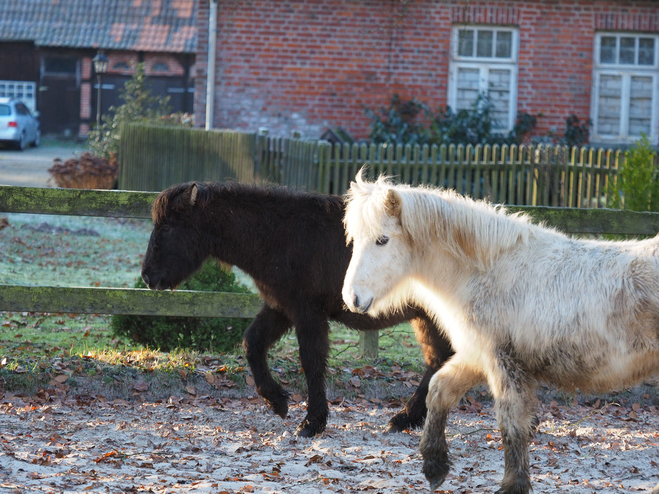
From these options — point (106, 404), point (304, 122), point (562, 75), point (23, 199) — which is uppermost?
point (562, 75)

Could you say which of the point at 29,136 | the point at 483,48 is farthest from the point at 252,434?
the point at 29,136

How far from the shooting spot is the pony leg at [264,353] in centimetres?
506

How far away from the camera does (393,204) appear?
372 cm

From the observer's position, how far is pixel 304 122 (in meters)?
15.6

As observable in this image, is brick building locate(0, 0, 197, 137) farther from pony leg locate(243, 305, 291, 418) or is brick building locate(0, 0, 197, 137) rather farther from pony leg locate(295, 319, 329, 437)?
pony leg locate(295, 319, 329, 437)

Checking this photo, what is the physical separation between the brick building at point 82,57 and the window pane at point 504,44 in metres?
20.3

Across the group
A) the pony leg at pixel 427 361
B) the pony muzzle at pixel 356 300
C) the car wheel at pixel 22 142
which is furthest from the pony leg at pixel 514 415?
the car wheel at pixel 22 142

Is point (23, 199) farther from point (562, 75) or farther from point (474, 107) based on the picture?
point (562, 75)

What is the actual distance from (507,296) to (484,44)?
42.2 ft

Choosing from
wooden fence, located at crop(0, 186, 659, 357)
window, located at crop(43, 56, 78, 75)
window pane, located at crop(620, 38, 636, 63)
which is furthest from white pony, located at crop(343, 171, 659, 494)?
window, located at crop(43, 56, 78, 75)

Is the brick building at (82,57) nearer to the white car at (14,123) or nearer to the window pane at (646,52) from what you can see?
the white car at (14,123)

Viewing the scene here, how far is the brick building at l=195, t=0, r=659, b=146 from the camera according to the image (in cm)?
1533

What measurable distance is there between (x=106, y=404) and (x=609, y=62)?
1363cm

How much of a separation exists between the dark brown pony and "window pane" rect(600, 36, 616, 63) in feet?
41.4
